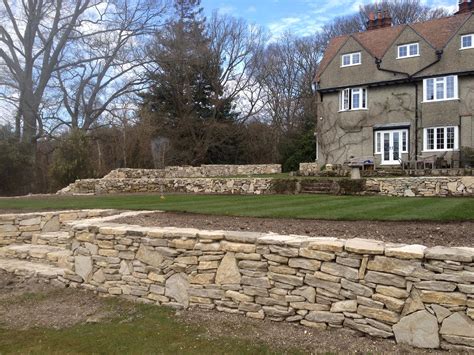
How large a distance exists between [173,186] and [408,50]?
16043mm

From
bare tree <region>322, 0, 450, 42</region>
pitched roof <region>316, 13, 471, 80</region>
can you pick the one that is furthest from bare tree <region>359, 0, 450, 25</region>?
pitched roof <region>316, 13, 471, 80</region>

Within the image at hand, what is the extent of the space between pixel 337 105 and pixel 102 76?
15735 millimetres

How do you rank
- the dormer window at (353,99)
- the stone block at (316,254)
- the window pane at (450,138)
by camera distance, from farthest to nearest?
the dormer window at (353,99), the window pane at (450,138), the stone block at (316,254)

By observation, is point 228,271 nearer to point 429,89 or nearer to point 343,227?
point 343,227

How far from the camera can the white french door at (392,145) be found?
23.3 metres

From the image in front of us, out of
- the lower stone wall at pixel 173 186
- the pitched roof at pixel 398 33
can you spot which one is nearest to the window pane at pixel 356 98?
the pitched roof at pixel 398 33

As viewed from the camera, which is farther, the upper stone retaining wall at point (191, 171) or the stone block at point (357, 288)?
the upper stone retaining wall at point (191, 171)

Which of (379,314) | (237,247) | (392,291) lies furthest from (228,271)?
(392,291)

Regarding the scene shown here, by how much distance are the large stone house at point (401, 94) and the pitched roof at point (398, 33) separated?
0.05 meters

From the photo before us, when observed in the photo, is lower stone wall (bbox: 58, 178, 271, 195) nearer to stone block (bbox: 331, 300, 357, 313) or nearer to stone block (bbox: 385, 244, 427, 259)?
stone block (bbox: 331, 300, 357, 313)

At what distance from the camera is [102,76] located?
27391mm

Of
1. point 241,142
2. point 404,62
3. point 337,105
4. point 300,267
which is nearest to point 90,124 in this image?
point 241,142

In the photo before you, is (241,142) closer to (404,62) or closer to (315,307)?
(404,62)

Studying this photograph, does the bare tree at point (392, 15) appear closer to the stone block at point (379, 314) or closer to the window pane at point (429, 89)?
the window pane at point (429, 89)
